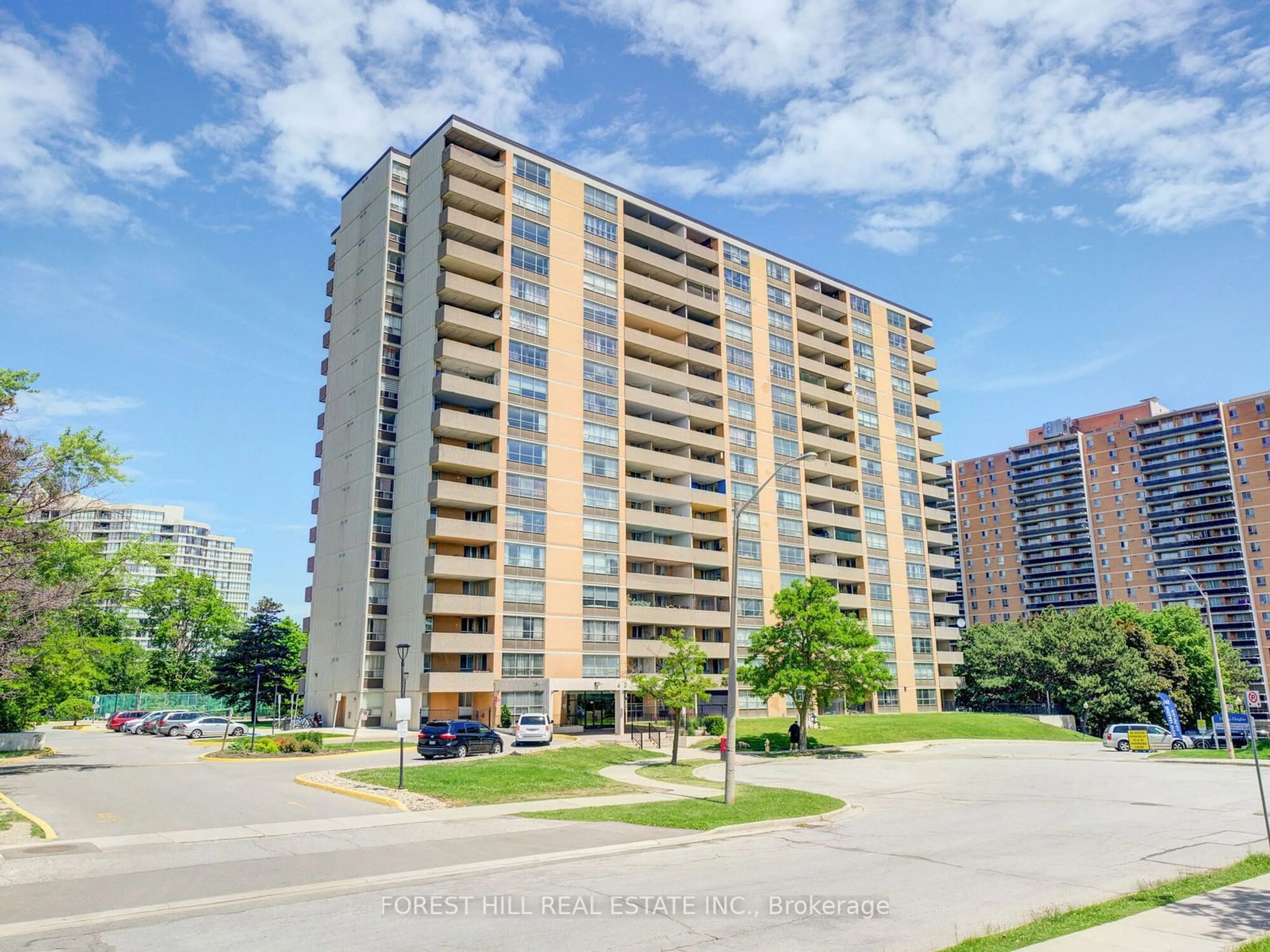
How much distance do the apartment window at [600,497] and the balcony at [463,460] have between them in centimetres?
816

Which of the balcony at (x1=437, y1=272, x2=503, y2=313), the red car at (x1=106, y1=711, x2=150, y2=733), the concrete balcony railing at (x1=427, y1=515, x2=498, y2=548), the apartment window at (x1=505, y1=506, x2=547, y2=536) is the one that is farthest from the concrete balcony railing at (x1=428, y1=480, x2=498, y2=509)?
the red car at (x1=106, y1=711, x2=150, y2=733)

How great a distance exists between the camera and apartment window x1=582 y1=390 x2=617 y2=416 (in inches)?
2778

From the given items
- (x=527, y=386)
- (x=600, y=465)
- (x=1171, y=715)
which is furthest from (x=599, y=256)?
(x=1171, y=715)

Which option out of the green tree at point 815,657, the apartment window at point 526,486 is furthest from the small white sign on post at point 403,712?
the apartment window at point 526,486

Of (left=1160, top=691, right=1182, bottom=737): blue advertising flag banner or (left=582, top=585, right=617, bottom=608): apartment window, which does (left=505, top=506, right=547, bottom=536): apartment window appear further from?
(left=1160, top=691, right=1182, bottom=737): blue advertising flag banner

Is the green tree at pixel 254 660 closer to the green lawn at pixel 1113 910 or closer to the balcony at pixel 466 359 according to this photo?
the balcony at pixel 466 359

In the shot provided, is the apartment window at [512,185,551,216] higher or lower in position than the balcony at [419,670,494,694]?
higher

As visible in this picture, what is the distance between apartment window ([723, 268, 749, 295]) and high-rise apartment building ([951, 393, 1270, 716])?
90.2 metres

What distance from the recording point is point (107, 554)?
56969mm

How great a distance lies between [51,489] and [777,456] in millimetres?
61771

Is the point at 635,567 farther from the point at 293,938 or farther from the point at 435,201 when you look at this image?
the point at 293,938

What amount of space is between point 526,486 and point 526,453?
262 centimetres

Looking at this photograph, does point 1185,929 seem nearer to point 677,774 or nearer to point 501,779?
point 501,779

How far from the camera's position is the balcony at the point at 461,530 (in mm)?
59969
